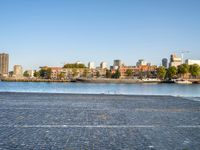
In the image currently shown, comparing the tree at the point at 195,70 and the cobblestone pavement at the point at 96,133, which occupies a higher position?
the tree at the point at 195,70

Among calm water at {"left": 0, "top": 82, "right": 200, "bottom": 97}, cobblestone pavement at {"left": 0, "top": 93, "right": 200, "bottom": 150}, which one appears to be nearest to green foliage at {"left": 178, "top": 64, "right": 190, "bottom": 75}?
calm water at {"left": 0, "top": 82, "right": 200, "bottom": 97}

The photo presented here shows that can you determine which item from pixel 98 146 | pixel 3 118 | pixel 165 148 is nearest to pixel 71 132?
pixel 98 146

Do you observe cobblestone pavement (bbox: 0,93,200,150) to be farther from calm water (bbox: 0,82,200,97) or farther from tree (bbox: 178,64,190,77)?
tree (bbox: 178,64,190,77)

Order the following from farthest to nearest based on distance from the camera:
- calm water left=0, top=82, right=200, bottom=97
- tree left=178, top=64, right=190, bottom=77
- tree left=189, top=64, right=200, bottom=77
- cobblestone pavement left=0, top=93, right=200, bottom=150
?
tree left=189, top=64, right=200, bottom=77, tree left=178, top=64, right=190, bottom=77, calm water left=0, top=82, right=200, bottom=97, cobblestone pavement left=0, top=93, right=200, bottom=150

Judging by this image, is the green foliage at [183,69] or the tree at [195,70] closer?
the green foliage at [183,69]

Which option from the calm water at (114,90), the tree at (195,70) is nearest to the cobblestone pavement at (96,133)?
the calm water at (114,90)

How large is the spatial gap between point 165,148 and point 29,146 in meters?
3.83

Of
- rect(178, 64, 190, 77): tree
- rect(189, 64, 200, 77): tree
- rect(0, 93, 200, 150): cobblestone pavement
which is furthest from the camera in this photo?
rect(189, 64, 200, 77): tree

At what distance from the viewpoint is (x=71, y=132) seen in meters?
12.5

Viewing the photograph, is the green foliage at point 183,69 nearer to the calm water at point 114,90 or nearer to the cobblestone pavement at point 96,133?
the calm water at point 114,90

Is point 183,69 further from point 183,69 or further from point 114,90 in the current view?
point 114,90

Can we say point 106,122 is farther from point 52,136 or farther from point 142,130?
point 52,136

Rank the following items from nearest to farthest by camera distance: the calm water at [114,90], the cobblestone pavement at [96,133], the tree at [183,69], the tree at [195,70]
Answer: the cobblestone pavement at [96,133]
the calm water at [114,90]
the tree at [183,69]
the tree at [195,70]

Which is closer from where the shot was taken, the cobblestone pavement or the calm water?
the cobblestone pavement
